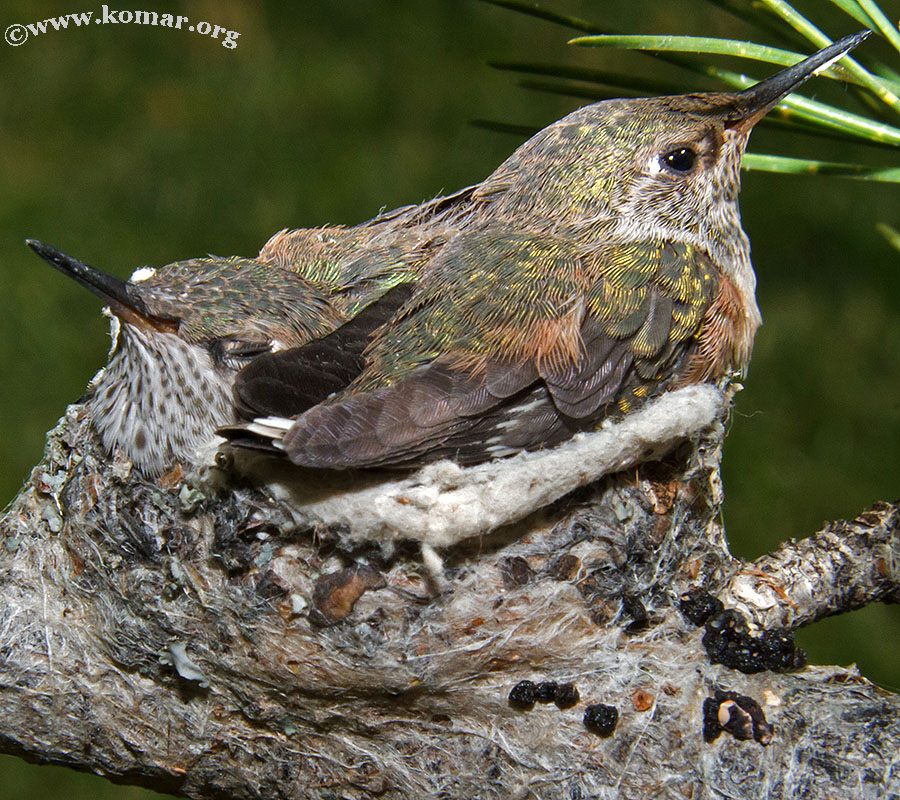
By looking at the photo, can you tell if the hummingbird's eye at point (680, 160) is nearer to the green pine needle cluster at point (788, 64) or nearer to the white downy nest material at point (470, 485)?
the green pine needle cluster at point (788, 64)

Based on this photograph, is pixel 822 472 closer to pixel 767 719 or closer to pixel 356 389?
pixel 767 719

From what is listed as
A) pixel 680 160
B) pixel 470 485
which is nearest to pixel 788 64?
pixel 680 160

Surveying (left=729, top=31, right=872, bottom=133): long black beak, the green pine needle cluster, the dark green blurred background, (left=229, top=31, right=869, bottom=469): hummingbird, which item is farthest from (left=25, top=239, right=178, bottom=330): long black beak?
the dark green blurred background

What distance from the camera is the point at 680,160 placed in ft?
5.43

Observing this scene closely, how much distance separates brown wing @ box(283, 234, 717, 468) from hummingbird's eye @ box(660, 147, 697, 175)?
135mm

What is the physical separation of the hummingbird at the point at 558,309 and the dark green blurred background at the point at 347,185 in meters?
2.08

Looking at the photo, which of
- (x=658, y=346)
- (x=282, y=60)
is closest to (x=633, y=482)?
(x=658, y=346)

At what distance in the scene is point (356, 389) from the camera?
1.45 m

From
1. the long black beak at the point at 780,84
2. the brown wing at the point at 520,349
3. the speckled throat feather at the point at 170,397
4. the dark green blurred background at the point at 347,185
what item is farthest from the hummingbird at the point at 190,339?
the dark green blurred background at the point at 347,185

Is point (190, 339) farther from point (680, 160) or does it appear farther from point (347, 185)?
point (347, 185)

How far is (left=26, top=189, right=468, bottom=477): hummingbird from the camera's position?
1531 millimetres

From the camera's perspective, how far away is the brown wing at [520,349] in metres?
1.35

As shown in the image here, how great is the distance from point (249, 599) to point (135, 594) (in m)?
0.21

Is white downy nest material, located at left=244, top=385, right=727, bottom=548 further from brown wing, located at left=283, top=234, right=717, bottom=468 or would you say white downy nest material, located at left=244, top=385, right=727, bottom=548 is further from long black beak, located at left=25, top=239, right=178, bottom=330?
long black beak, located at left=25, top=239, right=178, bottom=330
